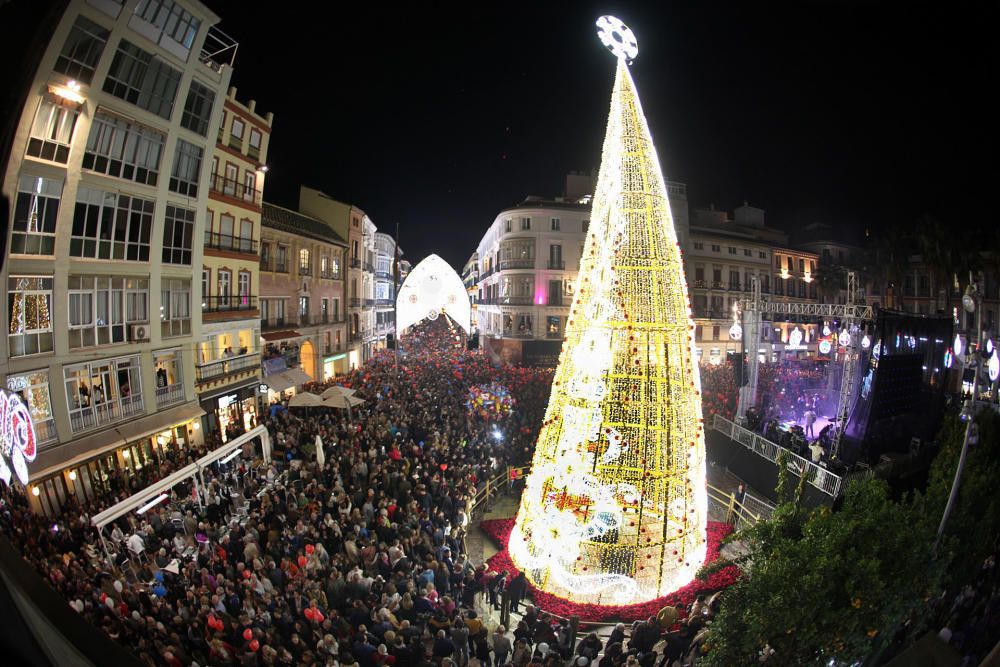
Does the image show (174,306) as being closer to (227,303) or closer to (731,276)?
(227,303)

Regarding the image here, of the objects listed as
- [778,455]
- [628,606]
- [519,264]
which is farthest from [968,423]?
[519,264]

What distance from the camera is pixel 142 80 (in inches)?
120

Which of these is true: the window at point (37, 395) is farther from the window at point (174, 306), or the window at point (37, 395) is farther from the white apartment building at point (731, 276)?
the white apartment building at point (731, 276)

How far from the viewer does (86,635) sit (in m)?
3.06

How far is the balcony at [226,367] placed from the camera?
3865mm

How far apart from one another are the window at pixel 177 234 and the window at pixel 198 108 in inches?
24.7

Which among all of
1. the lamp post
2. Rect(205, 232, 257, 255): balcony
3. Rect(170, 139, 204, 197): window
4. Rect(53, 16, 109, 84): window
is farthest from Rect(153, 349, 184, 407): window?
the lamp post

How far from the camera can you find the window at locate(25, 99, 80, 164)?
9.10 feet

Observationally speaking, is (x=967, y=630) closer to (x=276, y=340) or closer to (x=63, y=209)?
(x=276, y=340)

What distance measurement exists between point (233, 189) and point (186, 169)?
0.65 m

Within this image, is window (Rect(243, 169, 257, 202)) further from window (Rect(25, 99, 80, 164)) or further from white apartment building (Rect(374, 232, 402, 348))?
white apartment building (Rect(374, 232, 402, 348))

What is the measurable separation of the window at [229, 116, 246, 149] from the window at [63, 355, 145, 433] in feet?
6.70

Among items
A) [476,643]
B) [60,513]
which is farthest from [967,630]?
[60,513]

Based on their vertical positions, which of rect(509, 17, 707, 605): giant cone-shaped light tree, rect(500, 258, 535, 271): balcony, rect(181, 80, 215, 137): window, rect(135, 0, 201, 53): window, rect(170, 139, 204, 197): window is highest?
rect(500, 258, 535, 271): balcony
